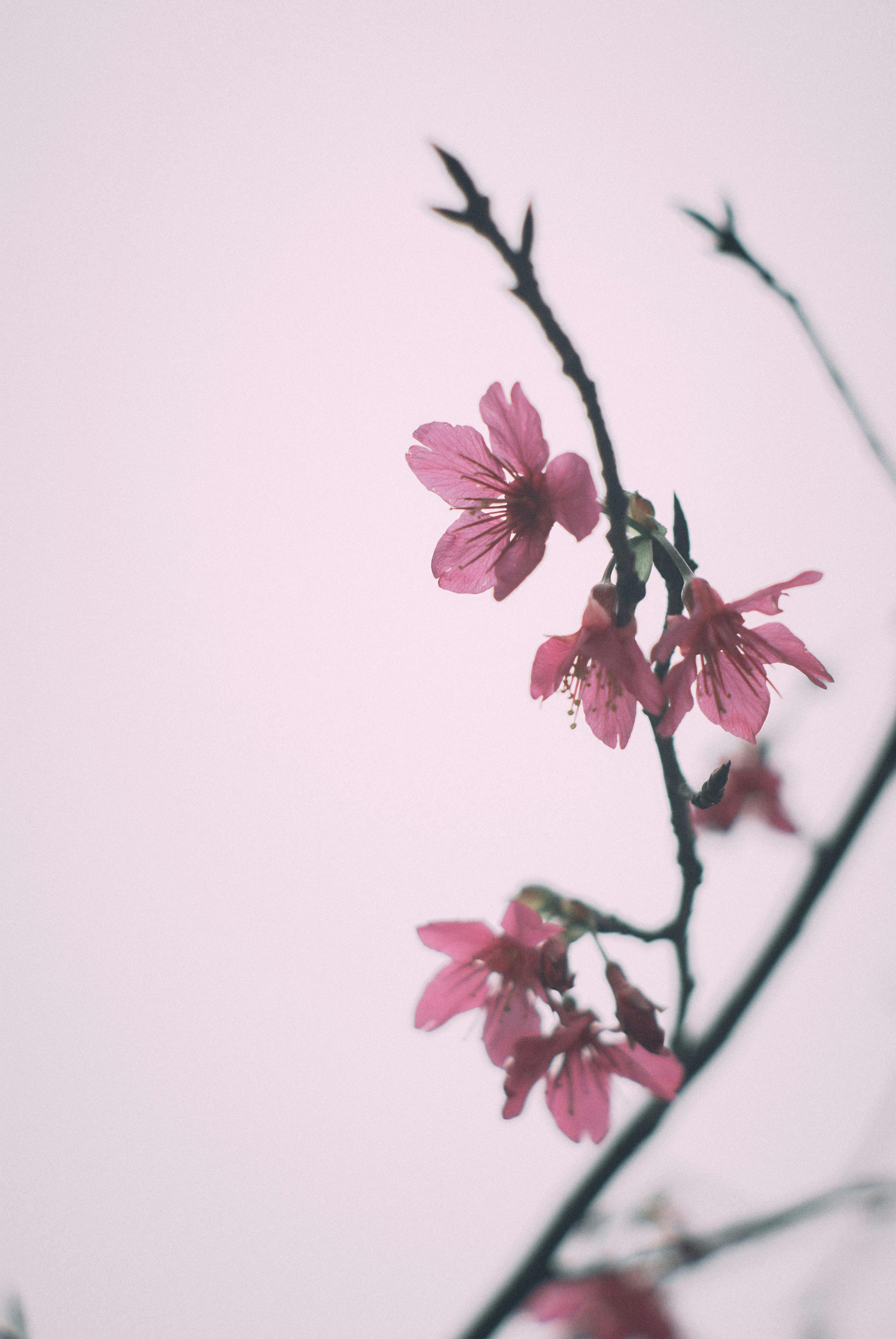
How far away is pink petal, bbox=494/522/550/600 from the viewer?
34.2 inches

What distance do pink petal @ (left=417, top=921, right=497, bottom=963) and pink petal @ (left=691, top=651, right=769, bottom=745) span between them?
42 cm

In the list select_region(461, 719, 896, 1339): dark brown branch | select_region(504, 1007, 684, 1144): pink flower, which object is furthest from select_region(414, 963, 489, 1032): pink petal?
select_region(461, 719, 896, 1339): dark brown branch

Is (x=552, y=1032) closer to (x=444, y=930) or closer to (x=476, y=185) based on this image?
(x=444, y=930)

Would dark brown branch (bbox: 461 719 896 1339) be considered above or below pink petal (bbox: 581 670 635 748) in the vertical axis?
below

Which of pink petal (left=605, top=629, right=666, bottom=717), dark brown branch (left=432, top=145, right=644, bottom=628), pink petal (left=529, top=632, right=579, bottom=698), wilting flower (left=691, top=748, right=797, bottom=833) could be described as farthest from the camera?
wilting flower (left=691, top=748, right=797, bottom=833)

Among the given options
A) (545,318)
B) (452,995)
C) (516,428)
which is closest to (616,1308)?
(452,995)

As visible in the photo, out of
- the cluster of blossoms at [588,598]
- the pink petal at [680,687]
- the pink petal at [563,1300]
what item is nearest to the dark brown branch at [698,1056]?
the cluster of blossoms at [588,598]

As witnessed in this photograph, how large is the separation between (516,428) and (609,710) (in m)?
0.36

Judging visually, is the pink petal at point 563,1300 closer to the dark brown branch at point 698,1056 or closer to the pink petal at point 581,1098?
the dark brown branch at point 698,1056

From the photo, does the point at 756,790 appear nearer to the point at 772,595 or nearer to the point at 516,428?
the point at 772,595

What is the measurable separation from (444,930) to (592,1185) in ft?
1.76

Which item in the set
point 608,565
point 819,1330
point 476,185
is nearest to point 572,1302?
point 819,1330

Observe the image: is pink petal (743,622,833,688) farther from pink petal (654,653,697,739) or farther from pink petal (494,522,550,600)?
pink petal (494,522,550,600)

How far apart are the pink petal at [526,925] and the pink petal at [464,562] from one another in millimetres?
411
